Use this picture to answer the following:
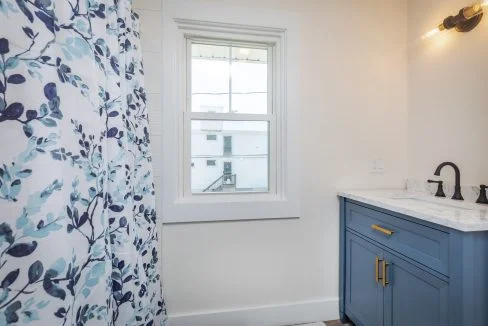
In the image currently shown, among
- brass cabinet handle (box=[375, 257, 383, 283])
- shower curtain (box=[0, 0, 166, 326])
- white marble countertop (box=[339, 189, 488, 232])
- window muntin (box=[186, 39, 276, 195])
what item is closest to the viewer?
shower curtain (box=[0, 0, 166, 326])

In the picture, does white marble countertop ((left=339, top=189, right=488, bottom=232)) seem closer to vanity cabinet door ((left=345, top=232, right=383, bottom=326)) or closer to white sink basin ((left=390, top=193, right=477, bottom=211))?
white sink basin ((left=390, top=193, right=477, bottom=211))

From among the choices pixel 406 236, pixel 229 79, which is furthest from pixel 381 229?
pixel 229 79

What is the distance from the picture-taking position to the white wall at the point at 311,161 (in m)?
1.67

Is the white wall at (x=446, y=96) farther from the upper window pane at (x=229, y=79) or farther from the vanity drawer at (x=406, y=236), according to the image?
the upper window pane at (x=229, y=79)

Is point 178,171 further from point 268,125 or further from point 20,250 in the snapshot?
point 20,250

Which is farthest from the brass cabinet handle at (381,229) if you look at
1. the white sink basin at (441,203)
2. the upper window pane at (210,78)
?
the upper window pane at (210,78)

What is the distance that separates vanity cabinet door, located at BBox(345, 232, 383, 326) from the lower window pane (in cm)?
73

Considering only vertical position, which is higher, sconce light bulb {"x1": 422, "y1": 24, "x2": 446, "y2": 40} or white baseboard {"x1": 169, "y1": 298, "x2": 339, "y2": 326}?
sconce light bulb {"x1": 422, "y1": 24, "x2": 446, "y2": 40}

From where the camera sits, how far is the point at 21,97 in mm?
478

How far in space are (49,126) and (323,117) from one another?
165cm

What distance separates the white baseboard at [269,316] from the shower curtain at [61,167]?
881 millimetres

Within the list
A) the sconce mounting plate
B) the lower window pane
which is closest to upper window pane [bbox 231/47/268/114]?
the lower window pane

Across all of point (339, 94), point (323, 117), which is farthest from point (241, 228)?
point (339, 94)

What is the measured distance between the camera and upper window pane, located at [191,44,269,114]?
1782mm
